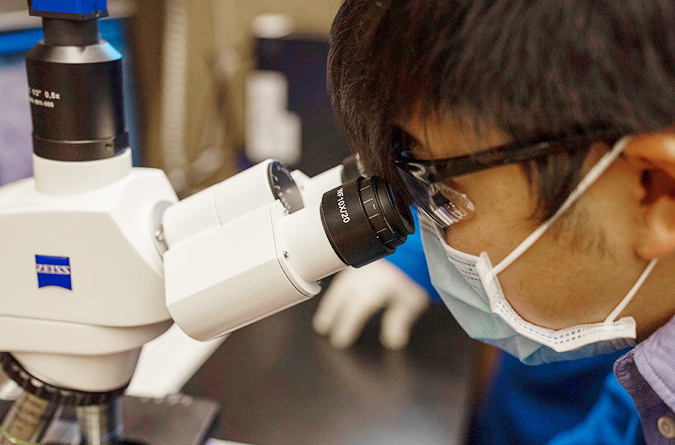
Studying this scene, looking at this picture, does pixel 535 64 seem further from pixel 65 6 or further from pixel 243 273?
pixel 65 6

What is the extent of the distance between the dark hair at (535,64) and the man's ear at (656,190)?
18 millimetres

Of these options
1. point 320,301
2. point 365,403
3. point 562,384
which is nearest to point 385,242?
point 365,403

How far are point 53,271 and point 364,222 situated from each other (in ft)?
1.09

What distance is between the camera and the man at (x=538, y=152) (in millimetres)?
437

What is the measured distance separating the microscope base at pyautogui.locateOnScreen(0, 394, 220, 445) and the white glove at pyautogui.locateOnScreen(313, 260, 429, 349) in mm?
330

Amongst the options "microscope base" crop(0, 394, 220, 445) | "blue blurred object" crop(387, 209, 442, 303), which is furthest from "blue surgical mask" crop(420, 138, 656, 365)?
"blue blurred object" crop(387, 209, 442, 303)

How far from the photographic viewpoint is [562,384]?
1.27m

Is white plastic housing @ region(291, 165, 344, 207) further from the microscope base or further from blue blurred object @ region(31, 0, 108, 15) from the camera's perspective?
the microscope base

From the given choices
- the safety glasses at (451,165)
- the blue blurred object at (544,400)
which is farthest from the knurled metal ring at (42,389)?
the blue blurred object at (544,400)

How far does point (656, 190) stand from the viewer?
51 centimetres

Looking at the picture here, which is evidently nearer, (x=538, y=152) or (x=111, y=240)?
(x=538, y=152)

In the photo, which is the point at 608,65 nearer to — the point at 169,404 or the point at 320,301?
the point at 169,404

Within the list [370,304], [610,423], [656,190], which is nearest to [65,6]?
[656,190]

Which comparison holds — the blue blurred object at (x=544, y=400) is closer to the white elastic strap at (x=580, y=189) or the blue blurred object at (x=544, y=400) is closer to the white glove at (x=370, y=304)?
the white glove at (x=370, y=304)
